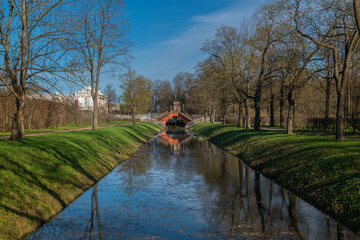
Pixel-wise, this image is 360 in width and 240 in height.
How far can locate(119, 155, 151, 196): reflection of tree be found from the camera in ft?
48.4

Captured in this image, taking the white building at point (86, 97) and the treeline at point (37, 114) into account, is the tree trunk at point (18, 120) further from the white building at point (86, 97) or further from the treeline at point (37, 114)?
the treeline at point (37, 114)

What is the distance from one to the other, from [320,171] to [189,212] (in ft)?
19.5

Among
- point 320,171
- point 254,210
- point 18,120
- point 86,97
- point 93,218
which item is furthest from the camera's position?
point 86,97

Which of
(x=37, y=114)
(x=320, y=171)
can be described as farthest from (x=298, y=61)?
(x=37, y=114)

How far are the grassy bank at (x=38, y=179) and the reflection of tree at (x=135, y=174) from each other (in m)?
1.23

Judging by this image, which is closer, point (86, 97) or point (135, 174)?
point (135, 174)

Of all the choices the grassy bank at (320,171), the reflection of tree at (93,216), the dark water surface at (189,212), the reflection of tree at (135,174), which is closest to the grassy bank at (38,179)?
the dark water surface at (189,212)

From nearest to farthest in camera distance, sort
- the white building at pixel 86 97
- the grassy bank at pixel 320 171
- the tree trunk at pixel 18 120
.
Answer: the grassy bank at pixel 320 171, the tree trunk at pixel 18 120, the white building at pixel 86 97

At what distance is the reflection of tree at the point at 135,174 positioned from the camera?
48.4 feet

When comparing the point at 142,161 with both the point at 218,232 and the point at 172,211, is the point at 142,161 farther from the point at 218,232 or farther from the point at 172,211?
the point at 218,232

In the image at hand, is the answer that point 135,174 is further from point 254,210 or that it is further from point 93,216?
point 254,210

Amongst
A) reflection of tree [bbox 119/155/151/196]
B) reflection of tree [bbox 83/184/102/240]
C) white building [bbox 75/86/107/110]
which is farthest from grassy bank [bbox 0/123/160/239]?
white building [bbox 75/86/107/110]

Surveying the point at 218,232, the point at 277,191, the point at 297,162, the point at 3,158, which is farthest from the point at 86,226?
the point at 297,162

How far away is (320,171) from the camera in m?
13.0
